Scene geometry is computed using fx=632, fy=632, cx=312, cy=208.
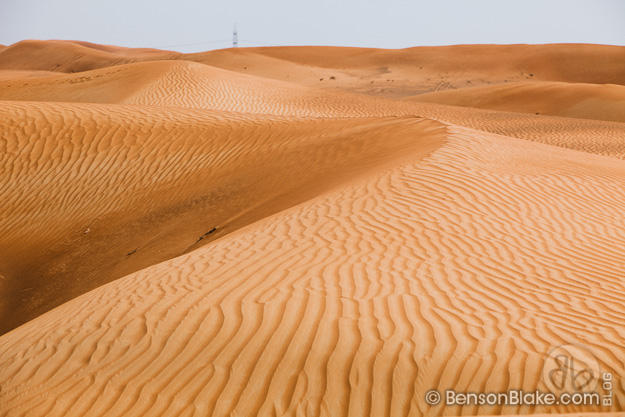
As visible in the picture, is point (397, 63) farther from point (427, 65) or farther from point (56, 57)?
point (56, 57)

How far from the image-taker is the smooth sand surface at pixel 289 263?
4.08 metres

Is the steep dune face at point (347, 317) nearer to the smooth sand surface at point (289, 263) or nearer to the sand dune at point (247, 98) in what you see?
the smooth sand surface at point (289, 263)

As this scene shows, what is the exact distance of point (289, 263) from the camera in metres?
6.01

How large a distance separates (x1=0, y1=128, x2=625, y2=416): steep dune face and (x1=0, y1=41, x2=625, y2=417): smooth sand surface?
22 millimetres

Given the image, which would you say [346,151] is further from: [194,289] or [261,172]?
[194,289]

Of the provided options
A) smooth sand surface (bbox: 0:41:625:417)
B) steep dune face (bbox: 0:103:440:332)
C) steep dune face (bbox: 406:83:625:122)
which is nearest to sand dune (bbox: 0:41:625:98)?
steep dune face (bbox: 406:83:625:122)

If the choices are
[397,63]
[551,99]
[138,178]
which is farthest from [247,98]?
[397,63]

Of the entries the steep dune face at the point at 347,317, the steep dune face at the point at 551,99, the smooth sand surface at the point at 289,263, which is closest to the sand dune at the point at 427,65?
the steep dune face at the point at 551,99

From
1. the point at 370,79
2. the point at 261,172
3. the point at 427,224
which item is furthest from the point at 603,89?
the point at 427,224

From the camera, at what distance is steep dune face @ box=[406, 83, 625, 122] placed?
89.7 ft

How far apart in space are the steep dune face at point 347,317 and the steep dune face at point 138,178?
2.41m

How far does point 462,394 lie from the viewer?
381 centimetres

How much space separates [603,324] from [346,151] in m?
7.06

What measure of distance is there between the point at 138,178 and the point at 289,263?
23.6ft
